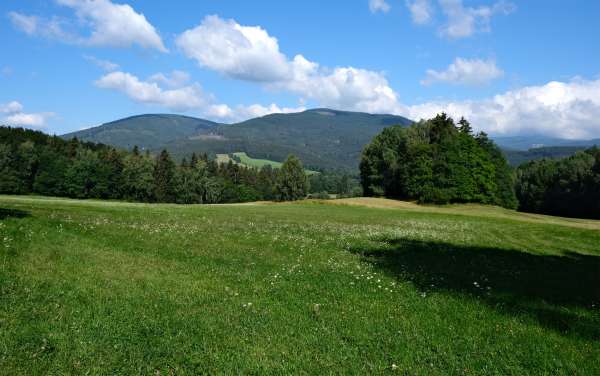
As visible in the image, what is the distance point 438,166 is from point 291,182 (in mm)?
55426

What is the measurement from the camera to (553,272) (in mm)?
17172

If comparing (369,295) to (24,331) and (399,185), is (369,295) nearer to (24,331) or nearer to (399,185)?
(24,331)

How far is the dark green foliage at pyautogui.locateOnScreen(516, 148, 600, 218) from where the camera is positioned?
9638cm

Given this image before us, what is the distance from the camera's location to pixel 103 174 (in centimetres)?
11788

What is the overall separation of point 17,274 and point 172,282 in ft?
12.7

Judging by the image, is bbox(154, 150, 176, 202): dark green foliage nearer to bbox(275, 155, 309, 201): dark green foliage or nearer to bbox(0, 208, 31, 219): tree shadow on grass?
bbox(275, 155, 309, 201): dark green foliage

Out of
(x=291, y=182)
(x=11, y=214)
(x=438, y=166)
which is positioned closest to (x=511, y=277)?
(x=11, y=214)

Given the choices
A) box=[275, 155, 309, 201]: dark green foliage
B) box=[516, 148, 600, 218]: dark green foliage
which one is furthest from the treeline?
box=[516, 148, 600, 218]: dark green foliage

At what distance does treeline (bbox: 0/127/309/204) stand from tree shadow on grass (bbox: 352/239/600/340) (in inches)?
4335

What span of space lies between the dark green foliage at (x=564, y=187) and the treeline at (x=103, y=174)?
62572 millimetres

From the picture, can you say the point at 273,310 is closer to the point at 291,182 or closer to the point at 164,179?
the point at 164,179

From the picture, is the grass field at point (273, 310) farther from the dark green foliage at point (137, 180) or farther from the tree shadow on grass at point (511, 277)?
the dark green foliage at point (137, 180)

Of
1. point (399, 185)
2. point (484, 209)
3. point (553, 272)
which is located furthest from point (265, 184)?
point (553, 272)

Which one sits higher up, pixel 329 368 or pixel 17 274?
pixel 17 274
